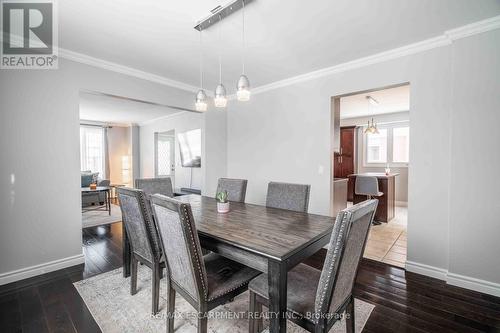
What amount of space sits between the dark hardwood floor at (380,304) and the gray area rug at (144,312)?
7 centimetres

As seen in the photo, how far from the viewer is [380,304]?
2.00 meters

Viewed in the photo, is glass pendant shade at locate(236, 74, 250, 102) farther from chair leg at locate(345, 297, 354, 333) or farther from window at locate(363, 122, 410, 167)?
window at locate(363, 122, 410, 167)

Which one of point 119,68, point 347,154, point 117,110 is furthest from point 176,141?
point 347,154

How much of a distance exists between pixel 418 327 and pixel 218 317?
1540 mm

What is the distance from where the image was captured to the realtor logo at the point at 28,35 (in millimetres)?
1965

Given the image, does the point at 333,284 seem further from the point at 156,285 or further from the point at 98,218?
the point at 98,218

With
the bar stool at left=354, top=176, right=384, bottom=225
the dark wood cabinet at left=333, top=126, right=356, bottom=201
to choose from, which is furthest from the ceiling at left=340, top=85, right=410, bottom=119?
the bar stool at left=354, top=176, right=384, bottom=225

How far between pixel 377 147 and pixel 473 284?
17.0 feet

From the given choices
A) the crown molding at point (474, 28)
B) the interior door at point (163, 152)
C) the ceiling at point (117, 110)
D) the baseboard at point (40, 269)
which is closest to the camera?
the crown molding at point (474, 28)

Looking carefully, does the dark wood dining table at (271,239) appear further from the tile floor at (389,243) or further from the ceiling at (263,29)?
the ceiling at (263,29)

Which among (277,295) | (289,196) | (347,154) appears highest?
(347,154)

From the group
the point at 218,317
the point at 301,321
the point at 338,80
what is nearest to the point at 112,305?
the point at 218,317

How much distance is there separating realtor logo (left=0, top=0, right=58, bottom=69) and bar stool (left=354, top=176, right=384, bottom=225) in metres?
4.90

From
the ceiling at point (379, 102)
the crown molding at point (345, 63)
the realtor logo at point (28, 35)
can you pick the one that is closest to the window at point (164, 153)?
the crown molding at point (345, 63)
